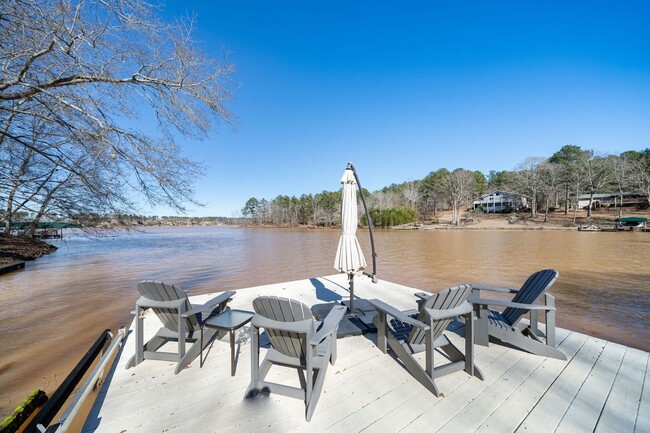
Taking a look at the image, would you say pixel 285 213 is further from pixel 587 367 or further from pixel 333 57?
pixel 587 367

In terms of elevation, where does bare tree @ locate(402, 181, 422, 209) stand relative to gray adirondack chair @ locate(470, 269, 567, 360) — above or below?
above

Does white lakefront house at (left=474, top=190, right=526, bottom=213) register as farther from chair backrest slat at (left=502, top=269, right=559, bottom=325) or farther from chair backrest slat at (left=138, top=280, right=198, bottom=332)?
chair backrest slat at (left=138, top=280, right=198, bottom=332)

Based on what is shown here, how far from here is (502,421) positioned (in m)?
1.82

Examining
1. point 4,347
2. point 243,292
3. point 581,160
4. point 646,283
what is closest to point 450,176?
point 581,160

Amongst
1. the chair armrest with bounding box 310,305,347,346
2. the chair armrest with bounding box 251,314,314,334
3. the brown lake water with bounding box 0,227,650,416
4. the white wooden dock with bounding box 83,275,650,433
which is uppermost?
the chair armrest with bounding box 251,314,314,334

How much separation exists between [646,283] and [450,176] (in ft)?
135

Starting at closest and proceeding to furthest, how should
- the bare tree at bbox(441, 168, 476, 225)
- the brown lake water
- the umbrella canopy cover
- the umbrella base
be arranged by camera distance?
the umbrella base < the umbrella canopy cover < the brown lake water < the bare tree at bbox(441, 168, 476, 225)

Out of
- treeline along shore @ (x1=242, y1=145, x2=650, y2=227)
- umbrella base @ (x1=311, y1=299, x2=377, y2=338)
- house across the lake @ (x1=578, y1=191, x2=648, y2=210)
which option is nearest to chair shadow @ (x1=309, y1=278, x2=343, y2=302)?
umbrella base @ (x1=311, y1=299, x2=377, y2=338)

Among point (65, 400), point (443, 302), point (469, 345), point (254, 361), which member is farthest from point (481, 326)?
point (65, 400)

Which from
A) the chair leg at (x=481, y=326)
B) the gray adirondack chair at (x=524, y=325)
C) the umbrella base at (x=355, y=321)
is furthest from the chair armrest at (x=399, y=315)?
the chair leg at (x=481, y=326)

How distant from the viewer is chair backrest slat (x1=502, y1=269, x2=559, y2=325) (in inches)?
104

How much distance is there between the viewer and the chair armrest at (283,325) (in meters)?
1.87

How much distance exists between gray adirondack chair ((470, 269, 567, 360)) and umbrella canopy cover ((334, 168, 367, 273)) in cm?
134

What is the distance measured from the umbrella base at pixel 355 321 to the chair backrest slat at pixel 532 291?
60.7 inches
